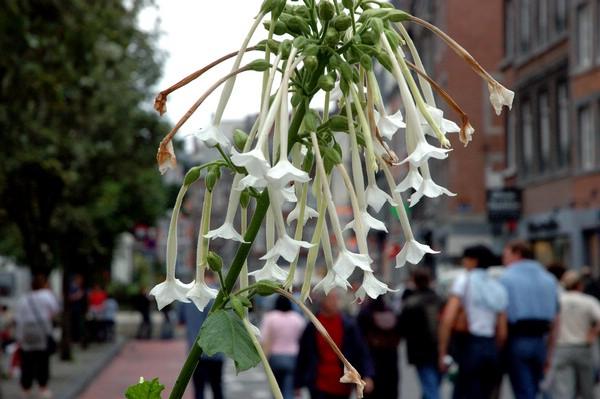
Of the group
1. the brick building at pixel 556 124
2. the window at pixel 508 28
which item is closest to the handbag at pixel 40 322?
the brick building at pixel 556 124

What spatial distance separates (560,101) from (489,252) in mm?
31062

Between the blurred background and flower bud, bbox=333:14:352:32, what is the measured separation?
23.6 feet

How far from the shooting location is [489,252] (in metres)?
14.9

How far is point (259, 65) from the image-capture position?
2516 mm

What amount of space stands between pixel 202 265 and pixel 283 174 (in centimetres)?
44

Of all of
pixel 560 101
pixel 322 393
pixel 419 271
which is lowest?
pixel 322 393

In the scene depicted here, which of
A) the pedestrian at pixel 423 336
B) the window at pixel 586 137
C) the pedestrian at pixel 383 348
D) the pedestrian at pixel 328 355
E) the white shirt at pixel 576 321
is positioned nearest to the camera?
the pedestrian at pixel 328 355

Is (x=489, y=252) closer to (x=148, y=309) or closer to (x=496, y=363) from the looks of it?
(x=496, y=363)

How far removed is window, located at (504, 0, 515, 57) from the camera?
171 feet

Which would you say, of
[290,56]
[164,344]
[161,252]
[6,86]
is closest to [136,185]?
[164,344]

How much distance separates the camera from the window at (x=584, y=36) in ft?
136

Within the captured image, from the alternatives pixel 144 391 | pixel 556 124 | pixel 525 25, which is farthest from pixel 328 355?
pixel 525 25

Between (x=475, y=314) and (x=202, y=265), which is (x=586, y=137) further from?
(x=202, y=265)

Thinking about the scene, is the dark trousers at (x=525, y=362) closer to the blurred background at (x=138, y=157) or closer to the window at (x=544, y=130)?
the blurred background at (x=138, y=157)
